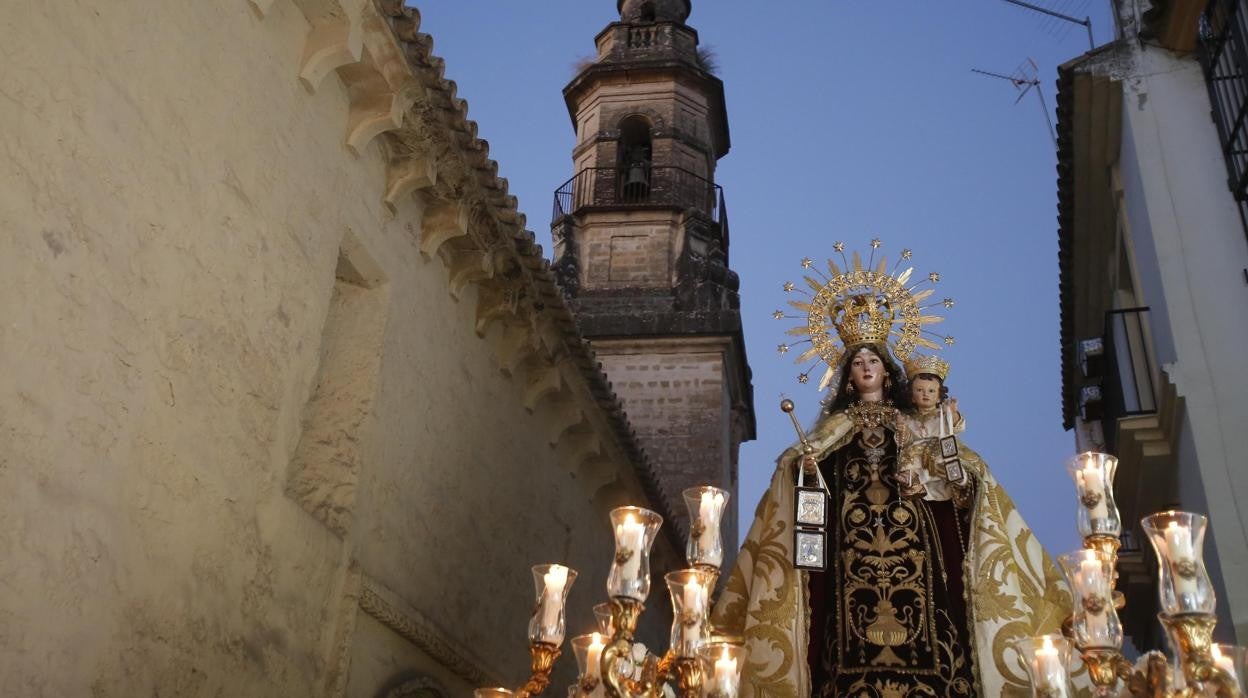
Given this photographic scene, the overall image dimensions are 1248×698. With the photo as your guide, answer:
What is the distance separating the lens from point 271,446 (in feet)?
21.3

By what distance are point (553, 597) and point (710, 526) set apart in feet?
2.26

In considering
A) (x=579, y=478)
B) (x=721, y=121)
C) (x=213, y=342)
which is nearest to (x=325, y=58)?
(x=213, y=342)

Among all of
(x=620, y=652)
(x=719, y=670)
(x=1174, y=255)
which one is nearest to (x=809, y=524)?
(x=719, y=670)

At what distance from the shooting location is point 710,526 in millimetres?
4953

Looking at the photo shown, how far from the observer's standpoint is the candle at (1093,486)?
476 cm

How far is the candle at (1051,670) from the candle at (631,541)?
155cm

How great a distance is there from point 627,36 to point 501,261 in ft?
43.5

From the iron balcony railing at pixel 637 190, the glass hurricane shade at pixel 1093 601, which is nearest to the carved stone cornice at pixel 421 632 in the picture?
the glass hurricane shade at pixel 1093 601

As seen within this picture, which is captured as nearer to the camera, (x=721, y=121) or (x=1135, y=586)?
(x=1135, y=586)

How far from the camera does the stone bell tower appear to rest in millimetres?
17438

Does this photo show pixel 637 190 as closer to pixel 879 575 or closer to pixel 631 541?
pixel 879 575

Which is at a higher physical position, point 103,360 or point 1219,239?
point 1219,239

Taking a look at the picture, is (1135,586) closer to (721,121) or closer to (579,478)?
(579,478)

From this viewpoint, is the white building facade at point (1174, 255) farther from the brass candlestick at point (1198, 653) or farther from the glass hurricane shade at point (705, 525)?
the glass hurricane shade at point (705, 525)
